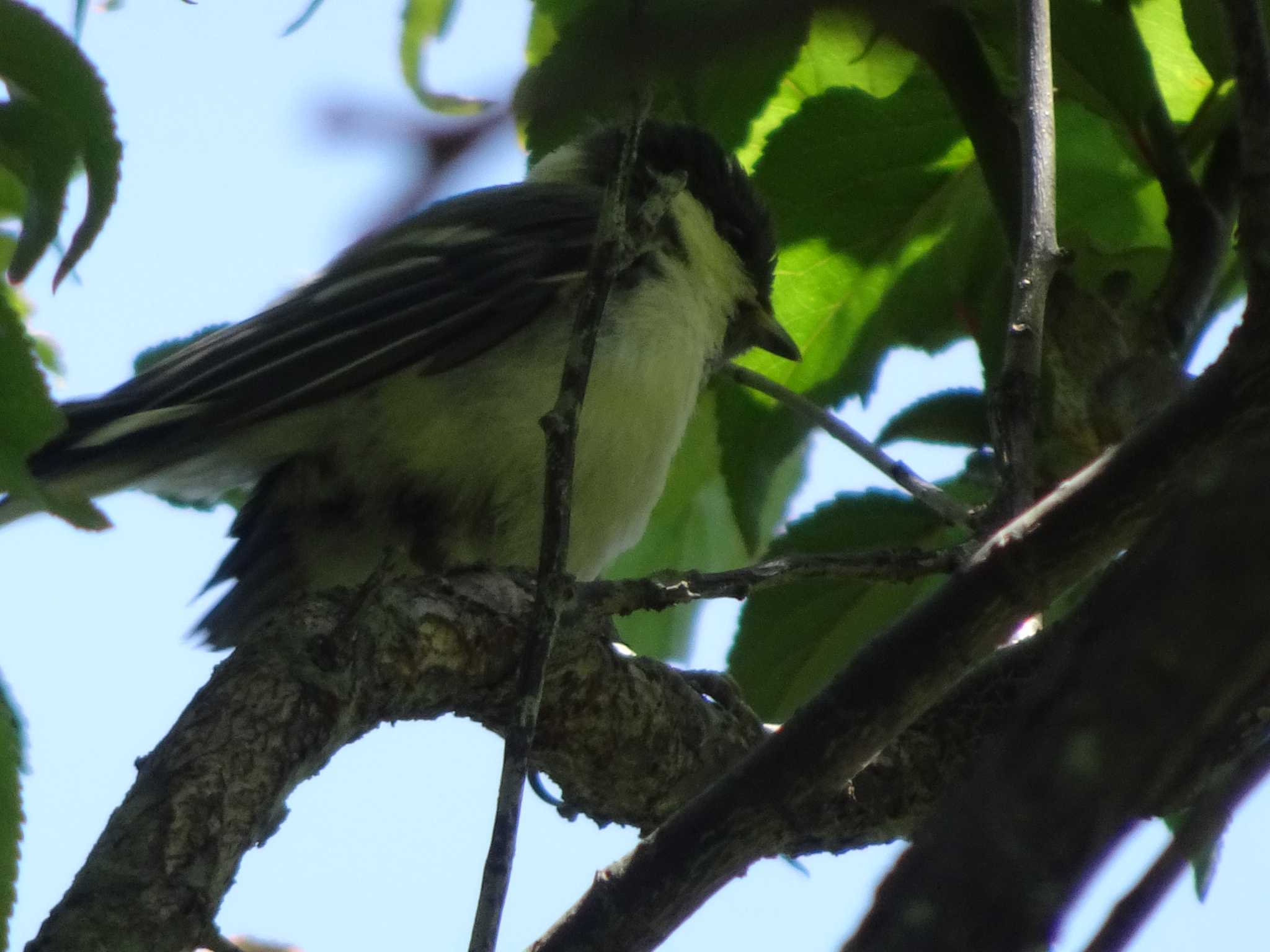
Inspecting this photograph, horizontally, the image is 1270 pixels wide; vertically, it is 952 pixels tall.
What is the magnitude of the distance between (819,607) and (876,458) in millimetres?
521

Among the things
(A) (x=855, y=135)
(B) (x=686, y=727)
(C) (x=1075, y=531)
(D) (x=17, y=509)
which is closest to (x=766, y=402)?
(A) (x=855, y=135)

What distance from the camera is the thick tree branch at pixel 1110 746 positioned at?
475 mm

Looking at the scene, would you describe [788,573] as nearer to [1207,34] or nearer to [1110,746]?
[1207,34]

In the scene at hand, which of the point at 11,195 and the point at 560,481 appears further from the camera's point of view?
the point at 11,195

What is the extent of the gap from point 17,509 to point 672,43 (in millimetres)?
2616

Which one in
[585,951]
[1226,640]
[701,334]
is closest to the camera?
[1226,640]

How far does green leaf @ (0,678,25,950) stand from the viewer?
1607 millimetres

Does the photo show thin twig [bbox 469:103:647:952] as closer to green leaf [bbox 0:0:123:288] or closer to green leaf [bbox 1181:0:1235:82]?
green leaf [bbox 0:0:123:288]

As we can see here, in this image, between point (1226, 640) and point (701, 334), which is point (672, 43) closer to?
point (1226, 640)

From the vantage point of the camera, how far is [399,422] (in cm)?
336

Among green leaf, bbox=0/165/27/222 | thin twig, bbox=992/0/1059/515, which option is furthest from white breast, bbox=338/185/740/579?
thin twig, bbox=992/0/1059/515

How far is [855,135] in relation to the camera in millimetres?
2982

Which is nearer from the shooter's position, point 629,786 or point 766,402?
point 629,786

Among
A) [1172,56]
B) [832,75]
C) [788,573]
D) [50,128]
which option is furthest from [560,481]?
[1172,56]
